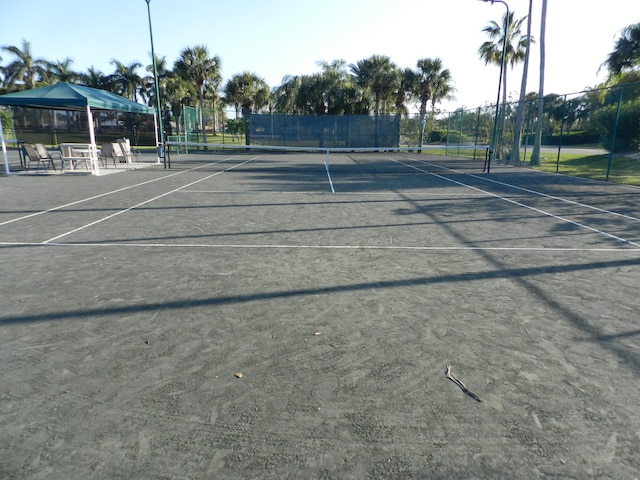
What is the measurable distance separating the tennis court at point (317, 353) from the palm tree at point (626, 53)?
116 ft

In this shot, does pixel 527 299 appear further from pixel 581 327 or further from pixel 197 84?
pixel 197 84

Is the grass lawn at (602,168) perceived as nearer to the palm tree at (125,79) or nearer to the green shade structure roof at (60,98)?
the green shade structure roof at (60,98)

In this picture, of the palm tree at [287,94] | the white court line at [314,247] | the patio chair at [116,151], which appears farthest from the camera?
the palm tree at [287,94]


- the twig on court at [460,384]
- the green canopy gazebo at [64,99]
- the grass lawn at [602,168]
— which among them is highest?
the green canopy gazebo at [64,99]

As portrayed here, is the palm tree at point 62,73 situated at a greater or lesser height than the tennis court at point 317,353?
greater

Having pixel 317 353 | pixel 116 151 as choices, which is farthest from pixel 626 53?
pixel 317 353

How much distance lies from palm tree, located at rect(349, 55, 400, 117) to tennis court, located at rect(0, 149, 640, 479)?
36444mm

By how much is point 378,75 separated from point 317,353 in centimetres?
4149

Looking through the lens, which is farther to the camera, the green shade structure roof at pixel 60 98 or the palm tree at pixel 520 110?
the palm tree at pixel 520 110

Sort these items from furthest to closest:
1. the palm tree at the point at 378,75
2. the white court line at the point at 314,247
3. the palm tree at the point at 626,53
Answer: the palm tree at the point at 378,75, the palm tree at the point at 626,53, the white court line at the point at 314,247

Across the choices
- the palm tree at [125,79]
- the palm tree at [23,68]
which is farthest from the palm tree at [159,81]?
the palm tree at [23,68]

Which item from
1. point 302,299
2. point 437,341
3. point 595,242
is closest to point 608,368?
point 437,341

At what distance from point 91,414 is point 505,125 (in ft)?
96.9

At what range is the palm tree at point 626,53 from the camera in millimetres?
32938
